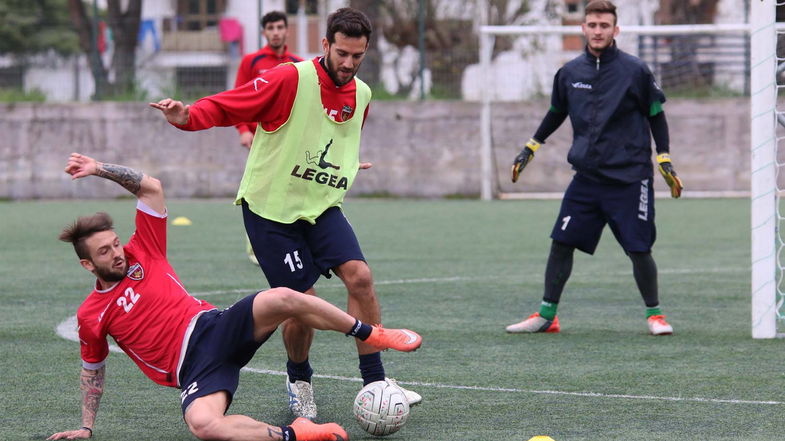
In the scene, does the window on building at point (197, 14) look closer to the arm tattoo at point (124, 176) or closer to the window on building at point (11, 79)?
the window on building at point (11, 79)

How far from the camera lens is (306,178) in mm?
5539

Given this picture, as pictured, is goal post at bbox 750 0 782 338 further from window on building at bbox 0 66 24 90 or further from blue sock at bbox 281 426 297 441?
window on building at bbox 0 66 24 90

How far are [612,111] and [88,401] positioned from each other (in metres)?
3.95

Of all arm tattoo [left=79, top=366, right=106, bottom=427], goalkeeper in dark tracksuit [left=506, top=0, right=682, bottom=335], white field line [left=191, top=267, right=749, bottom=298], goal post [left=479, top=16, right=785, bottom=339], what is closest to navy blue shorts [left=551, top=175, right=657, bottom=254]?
goalkeeper in dark tracksuit [left=506, top=0, right=682, bottom=335]

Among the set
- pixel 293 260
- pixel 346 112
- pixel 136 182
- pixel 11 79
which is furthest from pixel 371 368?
pixel 11 79

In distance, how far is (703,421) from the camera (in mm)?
Result: 5301

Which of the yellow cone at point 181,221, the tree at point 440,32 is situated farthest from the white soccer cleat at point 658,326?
the tree at point 440,32

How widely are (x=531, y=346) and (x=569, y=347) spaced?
226mm

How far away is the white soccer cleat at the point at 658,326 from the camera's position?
25.1ft

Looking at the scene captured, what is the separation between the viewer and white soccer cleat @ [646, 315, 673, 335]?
25.1 ft

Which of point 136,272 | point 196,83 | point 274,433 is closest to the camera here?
point 274,433

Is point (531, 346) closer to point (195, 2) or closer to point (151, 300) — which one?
point (151, 300)

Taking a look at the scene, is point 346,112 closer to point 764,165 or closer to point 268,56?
point 764,165

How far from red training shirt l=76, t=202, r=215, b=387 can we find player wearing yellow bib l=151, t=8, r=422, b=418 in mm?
529
